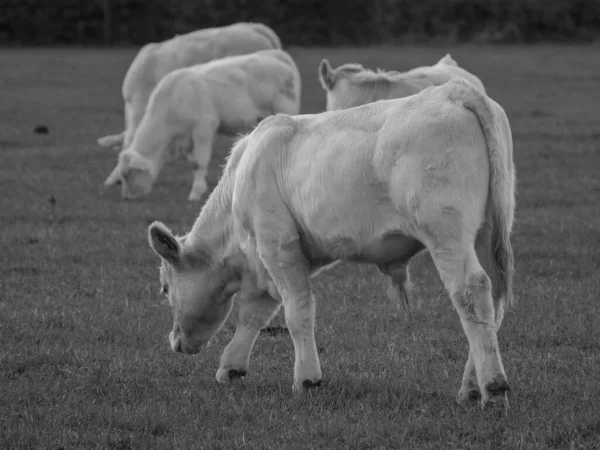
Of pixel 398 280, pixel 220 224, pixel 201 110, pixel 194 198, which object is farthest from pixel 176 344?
pixel 201 110

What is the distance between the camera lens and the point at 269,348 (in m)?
7.40

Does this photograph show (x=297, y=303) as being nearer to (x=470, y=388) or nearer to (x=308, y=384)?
(x=308, y=384)

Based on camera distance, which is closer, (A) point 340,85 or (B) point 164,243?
(B) point 164,243

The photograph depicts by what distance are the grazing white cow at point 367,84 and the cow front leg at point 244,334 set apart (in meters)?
5.66

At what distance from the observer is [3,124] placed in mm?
22750

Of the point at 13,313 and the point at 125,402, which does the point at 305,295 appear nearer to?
the point at 125,402

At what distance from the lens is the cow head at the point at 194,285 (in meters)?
6.61

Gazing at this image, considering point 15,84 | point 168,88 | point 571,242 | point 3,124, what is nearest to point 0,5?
point 15,84

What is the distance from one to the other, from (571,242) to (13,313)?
5731mm

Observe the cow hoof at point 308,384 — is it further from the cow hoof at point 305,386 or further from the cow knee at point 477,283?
the cow knee at point 477,283

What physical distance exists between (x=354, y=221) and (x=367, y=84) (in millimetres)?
6482

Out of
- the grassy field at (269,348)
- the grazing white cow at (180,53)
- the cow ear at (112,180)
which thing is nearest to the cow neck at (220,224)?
the grassy field at (269,348)

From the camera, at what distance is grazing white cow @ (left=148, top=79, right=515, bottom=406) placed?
5.32 m

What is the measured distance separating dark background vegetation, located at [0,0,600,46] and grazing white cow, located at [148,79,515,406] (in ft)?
131
